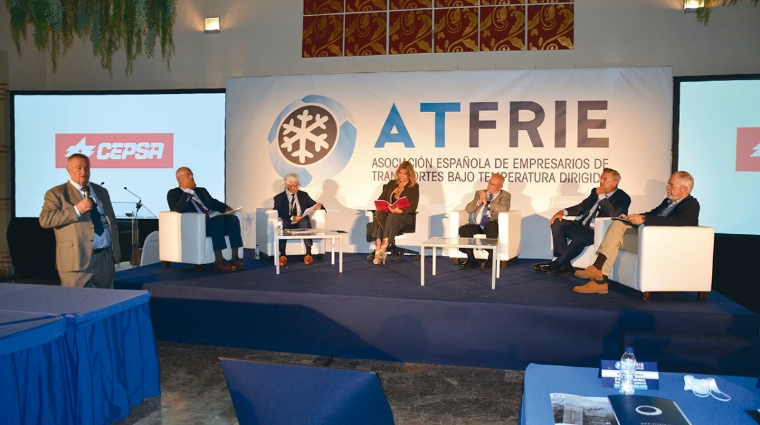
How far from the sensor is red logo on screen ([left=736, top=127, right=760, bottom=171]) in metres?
5.79

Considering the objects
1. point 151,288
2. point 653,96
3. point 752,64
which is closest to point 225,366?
point 151,288

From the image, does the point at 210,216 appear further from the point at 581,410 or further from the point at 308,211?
the point at 581,410

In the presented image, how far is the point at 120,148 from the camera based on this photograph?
7.18 meters

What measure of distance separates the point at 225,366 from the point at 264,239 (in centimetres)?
441

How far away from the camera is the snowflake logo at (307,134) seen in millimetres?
6793

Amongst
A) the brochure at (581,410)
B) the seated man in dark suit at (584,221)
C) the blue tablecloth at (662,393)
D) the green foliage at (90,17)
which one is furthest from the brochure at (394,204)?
the brochure at (581,410)

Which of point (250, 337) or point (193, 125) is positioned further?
point (193, 125)

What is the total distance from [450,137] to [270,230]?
2.25m

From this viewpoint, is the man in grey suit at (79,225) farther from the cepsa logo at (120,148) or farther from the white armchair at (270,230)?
the cepsa logo at (120,148)

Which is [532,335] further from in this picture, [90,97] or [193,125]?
[90,97]

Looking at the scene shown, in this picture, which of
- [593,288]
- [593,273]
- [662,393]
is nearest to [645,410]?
[662,393]

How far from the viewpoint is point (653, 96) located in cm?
606

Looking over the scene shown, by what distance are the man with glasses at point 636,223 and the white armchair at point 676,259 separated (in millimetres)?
146

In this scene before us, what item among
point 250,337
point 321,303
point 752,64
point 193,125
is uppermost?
point 752,64
